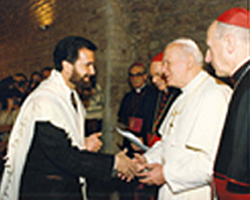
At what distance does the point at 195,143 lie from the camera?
2.02 meters

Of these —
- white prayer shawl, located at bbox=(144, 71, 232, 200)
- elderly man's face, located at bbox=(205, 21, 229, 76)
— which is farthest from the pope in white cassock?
elderly man's face, located at bbox=(205, 21, 229, 76)

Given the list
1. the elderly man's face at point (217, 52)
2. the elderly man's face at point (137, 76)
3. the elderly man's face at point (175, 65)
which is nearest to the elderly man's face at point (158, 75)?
the elderly man's face at point (137, 76)

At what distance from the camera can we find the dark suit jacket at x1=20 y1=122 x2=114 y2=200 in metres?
2.13

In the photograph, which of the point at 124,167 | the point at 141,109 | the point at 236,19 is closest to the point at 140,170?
the point at 124,167

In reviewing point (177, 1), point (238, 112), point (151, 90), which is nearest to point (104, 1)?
point (177, 1)

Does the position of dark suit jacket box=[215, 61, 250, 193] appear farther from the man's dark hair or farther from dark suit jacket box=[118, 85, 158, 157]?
dark suit jacket box=[118, 85, 158, 157]

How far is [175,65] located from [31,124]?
4.48 ft

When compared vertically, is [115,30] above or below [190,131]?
above

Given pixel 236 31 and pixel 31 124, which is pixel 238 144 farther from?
pixel 31 124

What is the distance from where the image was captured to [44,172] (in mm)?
2221

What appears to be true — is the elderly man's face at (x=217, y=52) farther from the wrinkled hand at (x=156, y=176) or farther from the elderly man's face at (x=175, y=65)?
the wrinkled hand at (x=156, y=176)

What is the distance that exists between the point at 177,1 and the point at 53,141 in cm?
507

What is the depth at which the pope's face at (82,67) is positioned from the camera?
2539 millimetres

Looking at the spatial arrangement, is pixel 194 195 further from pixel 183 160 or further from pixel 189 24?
pixel 189 24
